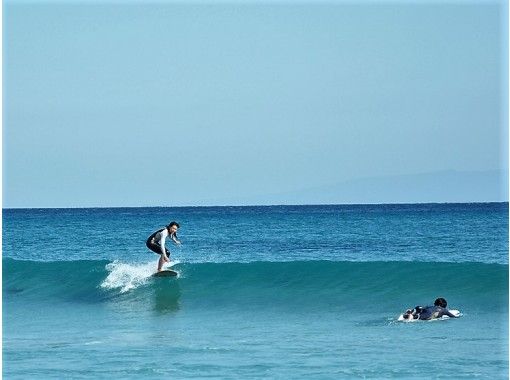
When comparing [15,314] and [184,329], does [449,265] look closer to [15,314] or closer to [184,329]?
[184,329]

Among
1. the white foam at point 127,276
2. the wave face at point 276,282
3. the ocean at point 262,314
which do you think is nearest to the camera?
the ocean at point 262,314

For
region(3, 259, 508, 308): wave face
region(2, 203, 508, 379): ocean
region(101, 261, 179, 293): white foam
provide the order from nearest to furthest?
region(2, 203, 508, 379): ocean, region(3, 259, 508, 308): wave face, region(101, 261, 179, 293): white foam

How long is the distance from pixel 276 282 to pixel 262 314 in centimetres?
189

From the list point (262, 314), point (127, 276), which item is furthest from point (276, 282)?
point (262, 314)

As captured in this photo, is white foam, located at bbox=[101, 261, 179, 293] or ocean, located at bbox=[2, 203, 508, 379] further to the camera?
white foam, located at bbox=[101, 261, 179, 293]

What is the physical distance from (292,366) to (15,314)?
3465 millimetres

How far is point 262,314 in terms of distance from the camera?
27.5 feet

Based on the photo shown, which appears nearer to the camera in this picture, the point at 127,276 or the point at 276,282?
the point at 276,282

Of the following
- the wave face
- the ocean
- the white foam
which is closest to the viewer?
the ocean

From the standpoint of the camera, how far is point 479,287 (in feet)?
31.2

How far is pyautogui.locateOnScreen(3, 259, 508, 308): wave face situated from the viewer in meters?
9.30

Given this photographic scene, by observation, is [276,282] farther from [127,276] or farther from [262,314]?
[262,314]

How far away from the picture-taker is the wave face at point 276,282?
366 inches

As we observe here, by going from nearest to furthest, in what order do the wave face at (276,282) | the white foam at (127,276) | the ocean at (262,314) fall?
the ocean at (262,314), the wave face at (276,282), the white foam at (127,276)
